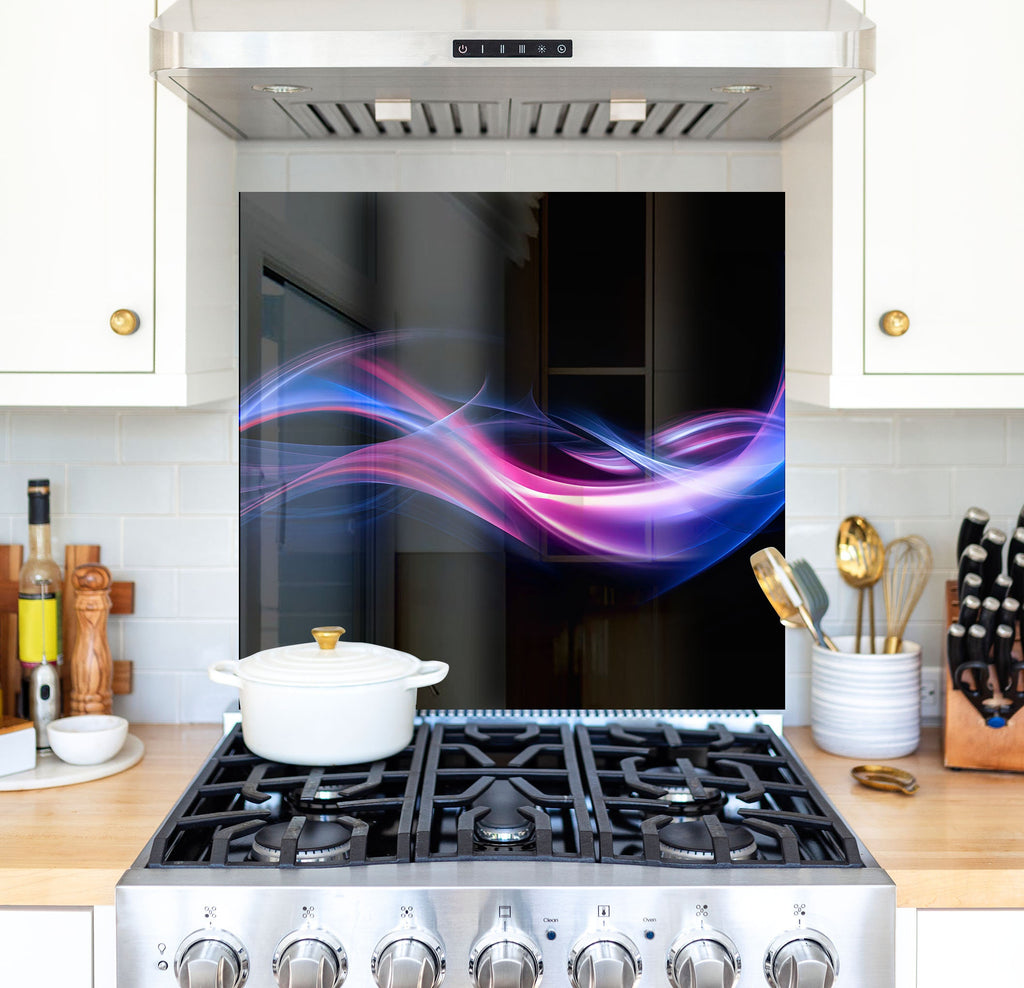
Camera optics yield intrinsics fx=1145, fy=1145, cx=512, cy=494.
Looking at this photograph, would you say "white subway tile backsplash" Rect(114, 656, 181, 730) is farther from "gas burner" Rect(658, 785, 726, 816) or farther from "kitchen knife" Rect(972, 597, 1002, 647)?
"kitchen knife" Rect(972, 597, 1002, 647)

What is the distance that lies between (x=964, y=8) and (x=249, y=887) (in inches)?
62.7

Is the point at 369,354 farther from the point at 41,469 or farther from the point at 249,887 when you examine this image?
the point at 249,887

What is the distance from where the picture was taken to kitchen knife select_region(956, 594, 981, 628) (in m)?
1.87

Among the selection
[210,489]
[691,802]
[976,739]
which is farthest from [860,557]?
[210,489]

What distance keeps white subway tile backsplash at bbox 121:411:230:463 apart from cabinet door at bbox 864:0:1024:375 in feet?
3.83

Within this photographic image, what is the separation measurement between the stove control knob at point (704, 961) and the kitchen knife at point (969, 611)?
0.74 metres

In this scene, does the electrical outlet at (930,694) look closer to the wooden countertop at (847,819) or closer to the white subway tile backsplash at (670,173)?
the wooden countertop at (847,819)

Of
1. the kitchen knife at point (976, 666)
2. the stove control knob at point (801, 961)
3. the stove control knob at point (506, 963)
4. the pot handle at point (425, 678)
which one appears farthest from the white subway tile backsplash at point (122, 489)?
the kitchen knife at point (976, 666)

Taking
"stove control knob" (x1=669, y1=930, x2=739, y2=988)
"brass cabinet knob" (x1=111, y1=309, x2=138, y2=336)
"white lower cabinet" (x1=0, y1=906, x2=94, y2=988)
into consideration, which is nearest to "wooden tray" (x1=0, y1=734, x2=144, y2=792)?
"white lower cabinet" (x1=0, y1=906, x2=94, y2=988)

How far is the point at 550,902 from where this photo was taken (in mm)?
1431

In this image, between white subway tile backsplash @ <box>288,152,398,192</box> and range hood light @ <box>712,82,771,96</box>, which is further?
white subway tile backsplash @ <box>288,152,398,192</box>

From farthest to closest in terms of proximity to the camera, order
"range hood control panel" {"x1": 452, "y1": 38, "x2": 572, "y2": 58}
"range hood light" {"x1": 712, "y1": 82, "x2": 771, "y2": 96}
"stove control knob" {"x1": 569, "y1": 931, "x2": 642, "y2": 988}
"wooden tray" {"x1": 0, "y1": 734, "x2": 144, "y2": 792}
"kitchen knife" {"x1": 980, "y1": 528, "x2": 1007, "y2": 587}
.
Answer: "kitchen knife" {"x1": 980, "y1": 528, "x2": 1007, "y2": 587} < "wooden tray" {"x1": 0, "y1": 734, "x2": 144, "y2": 792} < "range hood light" {"x1": 712, "y1": 82, "x2": 771, "y2": 96} < "range hood control panel" {"x1": 452, "y1": 38, "x2": 572, "y2": 58} < "stove control knob" {"x1": 569, "y1": 931, "x2": 642, "y2": 988}

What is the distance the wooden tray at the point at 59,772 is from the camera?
178cm

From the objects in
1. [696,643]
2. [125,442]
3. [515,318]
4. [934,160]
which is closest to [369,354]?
[515,318]
